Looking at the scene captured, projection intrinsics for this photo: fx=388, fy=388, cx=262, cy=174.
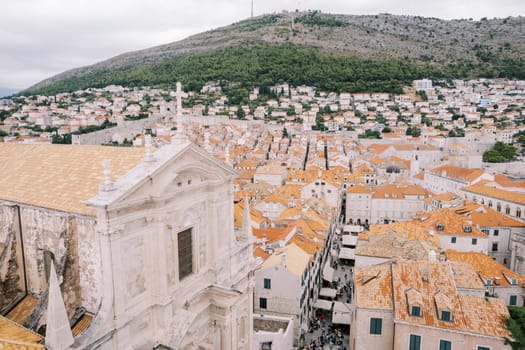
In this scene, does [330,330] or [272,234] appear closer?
[330,330]

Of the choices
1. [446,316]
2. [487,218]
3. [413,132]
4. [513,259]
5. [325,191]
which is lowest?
[513,259]

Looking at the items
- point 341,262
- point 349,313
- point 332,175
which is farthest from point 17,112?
point 349,313

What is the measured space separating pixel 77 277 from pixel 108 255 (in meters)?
2.35

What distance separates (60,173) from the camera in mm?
14625

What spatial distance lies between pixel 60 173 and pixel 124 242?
15.7ft

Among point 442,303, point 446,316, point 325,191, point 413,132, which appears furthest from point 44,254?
point 413,132

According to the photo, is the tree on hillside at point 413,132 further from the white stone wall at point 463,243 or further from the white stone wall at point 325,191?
the white stone wall at point 463,243

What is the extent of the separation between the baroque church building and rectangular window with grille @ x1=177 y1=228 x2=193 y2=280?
39 mm

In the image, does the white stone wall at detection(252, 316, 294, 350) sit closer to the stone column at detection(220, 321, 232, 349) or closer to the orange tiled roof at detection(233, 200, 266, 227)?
the stone column at detection(220, 321, 232, 349)

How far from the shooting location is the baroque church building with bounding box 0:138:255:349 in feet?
38.6

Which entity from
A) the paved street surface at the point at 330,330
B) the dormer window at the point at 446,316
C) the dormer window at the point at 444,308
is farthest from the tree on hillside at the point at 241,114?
the dormer window at the point at 446,316

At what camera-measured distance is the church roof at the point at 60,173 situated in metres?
13.3

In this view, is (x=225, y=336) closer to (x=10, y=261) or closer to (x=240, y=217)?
(x=10, y=261)

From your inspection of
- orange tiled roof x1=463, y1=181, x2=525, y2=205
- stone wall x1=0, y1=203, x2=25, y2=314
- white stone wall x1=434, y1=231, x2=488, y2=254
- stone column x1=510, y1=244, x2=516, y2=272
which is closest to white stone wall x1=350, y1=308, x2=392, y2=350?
stone wall x1=0, y1=203, x2=25, y2=314
